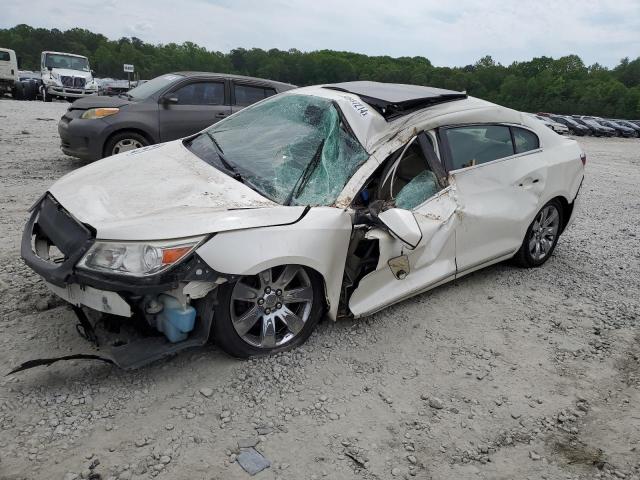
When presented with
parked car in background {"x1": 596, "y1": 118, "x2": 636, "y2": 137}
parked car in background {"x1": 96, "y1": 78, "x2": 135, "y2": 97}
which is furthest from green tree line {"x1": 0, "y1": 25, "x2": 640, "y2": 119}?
parked car in background {"x1": 96, "y1": 78, "x2": 135, "y2": 97}

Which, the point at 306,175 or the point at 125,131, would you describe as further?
the point at 125,131

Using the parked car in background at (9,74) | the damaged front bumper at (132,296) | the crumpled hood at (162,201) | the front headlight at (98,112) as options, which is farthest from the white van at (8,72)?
the damaged front bumper at (132,296)

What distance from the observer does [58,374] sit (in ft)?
9.33

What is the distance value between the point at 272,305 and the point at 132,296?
801mm

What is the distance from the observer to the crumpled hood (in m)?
2.70

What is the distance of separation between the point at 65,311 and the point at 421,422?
7.79 feet

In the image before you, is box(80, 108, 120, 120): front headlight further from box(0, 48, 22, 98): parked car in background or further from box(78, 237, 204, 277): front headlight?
box(0, 48, 22, 98): parked car in background

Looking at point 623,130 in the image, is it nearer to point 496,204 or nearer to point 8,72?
point 8,72

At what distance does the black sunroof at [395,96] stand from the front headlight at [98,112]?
4516mm

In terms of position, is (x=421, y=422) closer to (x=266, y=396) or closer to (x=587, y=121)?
(x=266, y=396)

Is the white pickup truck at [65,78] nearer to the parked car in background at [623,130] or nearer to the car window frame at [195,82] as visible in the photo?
the car window frame at [195,82]

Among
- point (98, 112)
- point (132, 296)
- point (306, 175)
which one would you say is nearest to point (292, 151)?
point (306, 175)

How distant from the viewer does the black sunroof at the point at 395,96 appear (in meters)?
3.64

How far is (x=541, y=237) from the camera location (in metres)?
4.80
